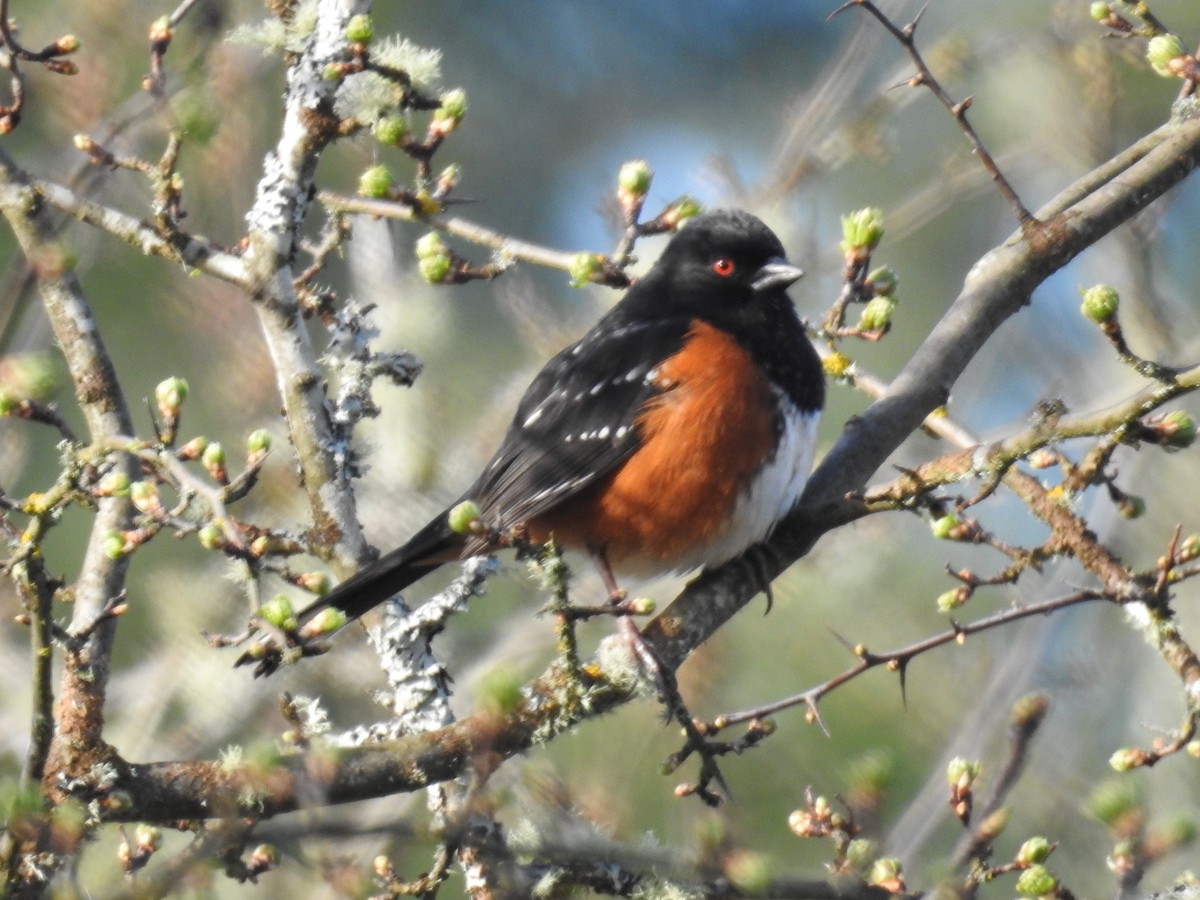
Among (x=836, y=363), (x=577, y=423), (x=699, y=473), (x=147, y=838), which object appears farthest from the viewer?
(x=577, y=423)

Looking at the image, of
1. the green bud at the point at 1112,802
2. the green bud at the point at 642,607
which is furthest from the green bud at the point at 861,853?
the green bud at the point at 642,607

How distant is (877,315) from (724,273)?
79 cm

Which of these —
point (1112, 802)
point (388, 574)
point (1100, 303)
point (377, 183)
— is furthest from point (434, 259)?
point (1112, 802)

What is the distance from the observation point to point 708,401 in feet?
9.55

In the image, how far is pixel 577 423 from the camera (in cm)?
303

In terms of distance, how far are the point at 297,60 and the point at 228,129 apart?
218 cm

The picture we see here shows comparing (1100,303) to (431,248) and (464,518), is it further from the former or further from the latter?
(431,248)

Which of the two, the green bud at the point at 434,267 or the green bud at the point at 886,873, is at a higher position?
the green bud at the point at 434,267

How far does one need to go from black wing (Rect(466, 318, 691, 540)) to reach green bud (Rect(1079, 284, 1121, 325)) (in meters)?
1.27

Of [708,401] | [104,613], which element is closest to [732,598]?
[708,401]

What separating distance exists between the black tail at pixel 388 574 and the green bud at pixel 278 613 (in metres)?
0.20

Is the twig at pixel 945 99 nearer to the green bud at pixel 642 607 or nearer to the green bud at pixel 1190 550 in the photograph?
the green bud at pixel 1190 550

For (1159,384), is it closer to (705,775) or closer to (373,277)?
(705,775)

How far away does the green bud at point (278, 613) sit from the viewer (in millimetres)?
1745
